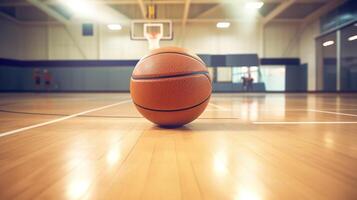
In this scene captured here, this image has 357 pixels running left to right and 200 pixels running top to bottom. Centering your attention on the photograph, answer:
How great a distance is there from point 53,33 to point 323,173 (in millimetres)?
16904

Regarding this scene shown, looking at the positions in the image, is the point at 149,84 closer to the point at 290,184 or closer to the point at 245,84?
the point at 290,184

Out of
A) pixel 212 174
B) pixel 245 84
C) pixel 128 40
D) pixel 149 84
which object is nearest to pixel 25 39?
pixel 128 40

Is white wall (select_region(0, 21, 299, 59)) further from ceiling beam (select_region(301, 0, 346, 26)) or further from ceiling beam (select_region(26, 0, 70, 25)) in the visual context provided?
ceiling beam (select_region(26, 0, 70, 25))

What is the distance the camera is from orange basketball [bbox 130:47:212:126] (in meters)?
1.96

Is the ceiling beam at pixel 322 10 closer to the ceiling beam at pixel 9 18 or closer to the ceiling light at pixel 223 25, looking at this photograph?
the ceiling light at pixel 223 25

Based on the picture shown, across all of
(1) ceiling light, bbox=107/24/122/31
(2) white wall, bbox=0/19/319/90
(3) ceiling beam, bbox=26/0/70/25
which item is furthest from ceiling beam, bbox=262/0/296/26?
(3) ceiling beam, bbox=26/0/70/25

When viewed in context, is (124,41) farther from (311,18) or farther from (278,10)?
(311,18)

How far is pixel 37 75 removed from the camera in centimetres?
1630

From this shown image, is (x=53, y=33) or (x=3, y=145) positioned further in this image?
(x=53, y=33)

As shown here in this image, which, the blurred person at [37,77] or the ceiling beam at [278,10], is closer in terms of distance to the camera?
the ceiling beam at [278,10]

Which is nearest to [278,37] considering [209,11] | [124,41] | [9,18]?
[209,11]

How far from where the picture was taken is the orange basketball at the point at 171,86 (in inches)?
77.2

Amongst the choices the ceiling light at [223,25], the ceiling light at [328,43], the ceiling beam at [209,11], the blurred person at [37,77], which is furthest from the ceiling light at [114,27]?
the ceiling light at [328,43]

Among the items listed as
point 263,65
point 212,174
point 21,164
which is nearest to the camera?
point 212,174
